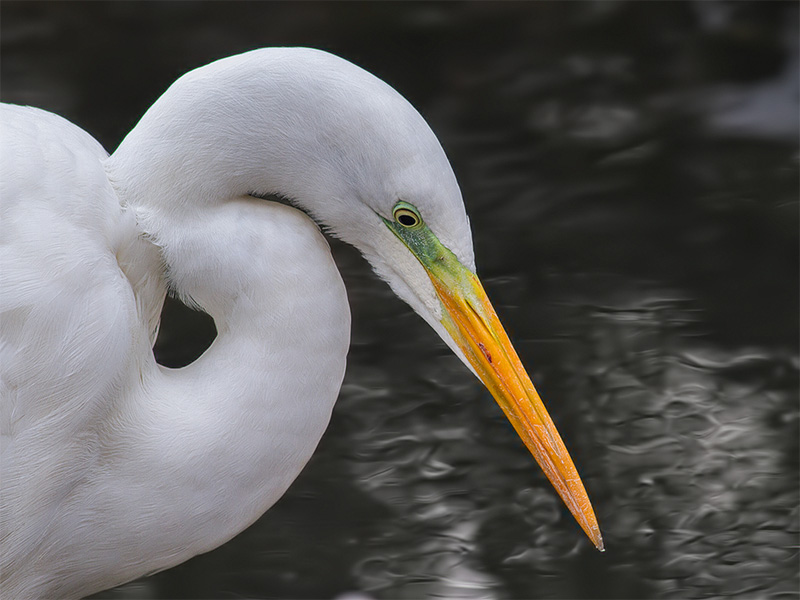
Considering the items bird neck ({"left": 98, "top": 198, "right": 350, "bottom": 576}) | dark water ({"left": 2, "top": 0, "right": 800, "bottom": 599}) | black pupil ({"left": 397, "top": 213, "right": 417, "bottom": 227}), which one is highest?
dark water ({"left": 2, "top": 0, "right": 800, "bottom": 599})

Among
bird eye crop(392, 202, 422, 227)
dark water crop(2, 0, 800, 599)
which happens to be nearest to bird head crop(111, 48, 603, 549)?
bird eye crop(392, 202, 422, 227)

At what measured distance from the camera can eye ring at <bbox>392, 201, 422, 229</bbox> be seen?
1267 mm

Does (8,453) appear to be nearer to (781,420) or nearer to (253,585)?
(253,585)

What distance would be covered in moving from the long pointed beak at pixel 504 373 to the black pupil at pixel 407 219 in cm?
7

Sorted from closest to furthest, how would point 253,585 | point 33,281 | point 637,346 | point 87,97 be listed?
point 33,281
point 253,585
point 637,346
point 87,97

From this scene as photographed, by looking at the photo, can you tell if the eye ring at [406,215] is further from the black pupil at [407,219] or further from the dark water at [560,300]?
the dark water at [560,300]

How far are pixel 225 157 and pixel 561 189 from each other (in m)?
2.31

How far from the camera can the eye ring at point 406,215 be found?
1.27 metres

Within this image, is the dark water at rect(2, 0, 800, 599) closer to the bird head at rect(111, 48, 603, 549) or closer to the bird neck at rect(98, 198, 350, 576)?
the bird neck at rect(98, 198, 350, 576)

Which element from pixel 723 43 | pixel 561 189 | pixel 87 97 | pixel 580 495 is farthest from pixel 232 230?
pixel 723 43

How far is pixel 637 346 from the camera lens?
2.88 m

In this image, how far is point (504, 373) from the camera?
134 centimetres

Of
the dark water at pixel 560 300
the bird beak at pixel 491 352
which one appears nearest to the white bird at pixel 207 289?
the bird beak at pixel 491 352

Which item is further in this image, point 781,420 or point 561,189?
point 561,189
